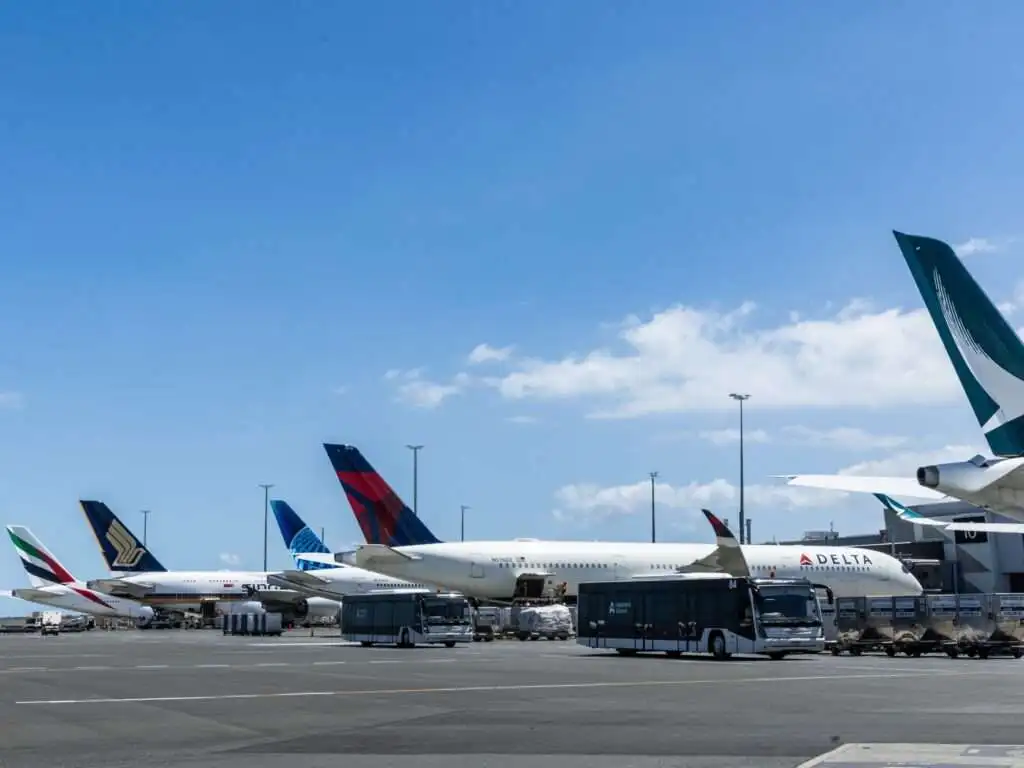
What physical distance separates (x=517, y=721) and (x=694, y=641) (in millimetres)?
24142

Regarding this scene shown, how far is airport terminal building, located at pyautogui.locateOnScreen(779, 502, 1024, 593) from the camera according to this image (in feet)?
265

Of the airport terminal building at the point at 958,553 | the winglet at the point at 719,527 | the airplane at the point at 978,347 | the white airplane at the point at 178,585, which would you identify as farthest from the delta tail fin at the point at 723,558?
the white airplane at the point at 178,585

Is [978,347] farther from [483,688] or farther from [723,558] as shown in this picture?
[723,558]

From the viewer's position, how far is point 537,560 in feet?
212

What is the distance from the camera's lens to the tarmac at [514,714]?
14875 mm

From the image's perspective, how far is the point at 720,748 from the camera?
15.4 meters

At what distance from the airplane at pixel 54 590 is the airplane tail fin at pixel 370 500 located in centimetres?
4296

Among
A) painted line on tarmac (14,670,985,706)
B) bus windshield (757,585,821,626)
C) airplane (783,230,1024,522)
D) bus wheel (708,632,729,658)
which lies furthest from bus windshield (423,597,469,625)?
airplane (783,230,1024,522)

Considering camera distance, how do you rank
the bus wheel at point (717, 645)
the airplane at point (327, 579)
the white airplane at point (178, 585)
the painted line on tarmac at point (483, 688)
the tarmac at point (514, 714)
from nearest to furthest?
the tarmac at point (514, 714) < the painted line on tarmac at point (483, 688) < the bus wheel at point (717, 645) < the airplane at point (327, 579) < the white airplane at point (178, 585)

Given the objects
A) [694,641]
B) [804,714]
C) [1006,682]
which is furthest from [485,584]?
[804,714]

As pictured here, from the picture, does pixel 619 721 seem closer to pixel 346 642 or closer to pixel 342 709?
pixel 342 709

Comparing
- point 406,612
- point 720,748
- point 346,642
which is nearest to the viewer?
point 720,748

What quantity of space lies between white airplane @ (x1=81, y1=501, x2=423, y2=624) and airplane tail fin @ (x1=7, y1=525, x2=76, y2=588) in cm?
533

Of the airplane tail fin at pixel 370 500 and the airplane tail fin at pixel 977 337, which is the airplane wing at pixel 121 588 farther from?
the airplane tail fin at pixel 977 337
